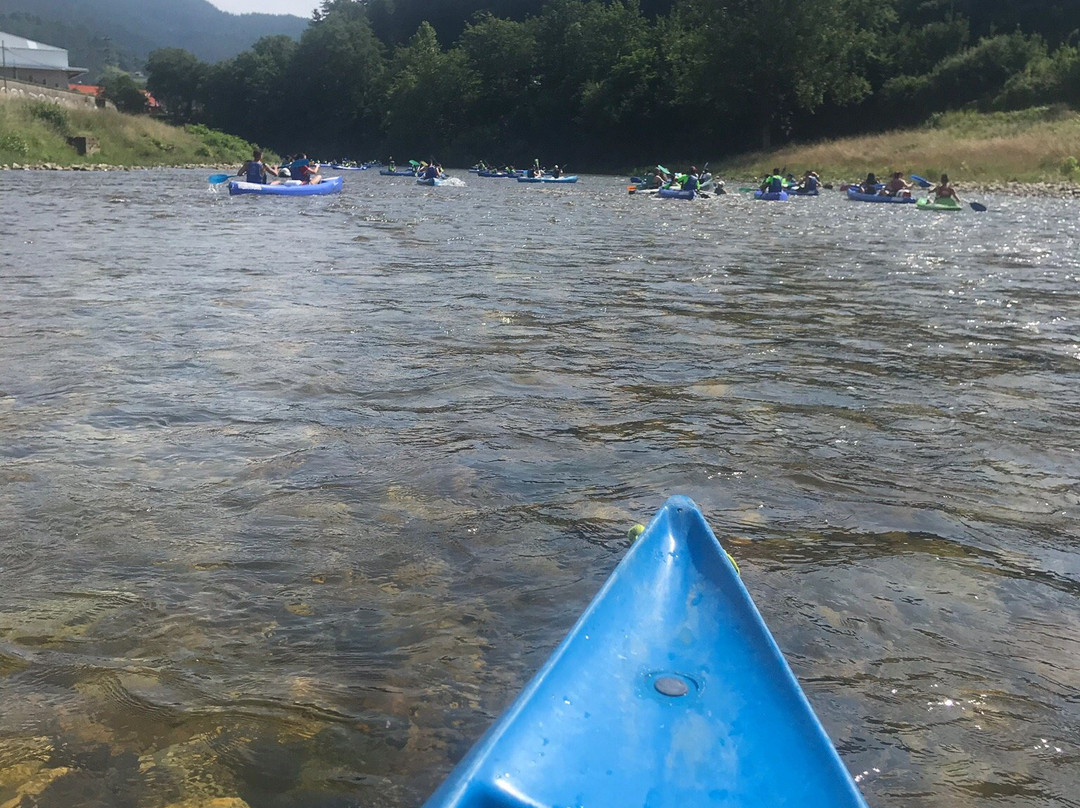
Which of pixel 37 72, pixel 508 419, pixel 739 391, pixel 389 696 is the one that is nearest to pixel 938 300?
pixel 739 391

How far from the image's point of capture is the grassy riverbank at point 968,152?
113 ft

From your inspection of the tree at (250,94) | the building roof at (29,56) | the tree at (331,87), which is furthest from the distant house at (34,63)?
the tree at (331,87)

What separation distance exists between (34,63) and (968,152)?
71704 millimetres

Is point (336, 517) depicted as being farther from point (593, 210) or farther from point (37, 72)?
point (37, 72)

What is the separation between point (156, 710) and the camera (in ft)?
9.09

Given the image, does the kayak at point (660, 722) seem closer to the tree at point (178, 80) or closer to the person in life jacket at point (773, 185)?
the person in life jacket at point (773, 185)

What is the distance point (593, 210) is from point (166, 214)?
976 cm

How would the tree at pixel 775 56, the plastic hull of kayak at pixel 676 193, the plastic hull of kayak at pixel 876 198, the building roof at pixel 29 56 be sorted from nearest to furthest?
the plastic hull of kayak at pixel 876 198, the plastic hull of kayak at pixel 676 193, the tree at pixel 775 56, the building roof at pixel 29 56

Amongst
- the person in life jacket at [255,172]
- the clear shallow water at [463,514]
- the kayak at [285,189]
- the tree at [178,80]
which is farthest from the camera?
the tree at [178,80]

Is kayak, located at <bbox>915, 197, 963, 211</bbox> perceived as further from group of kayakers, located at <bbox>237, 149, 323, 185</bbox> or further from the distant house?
the distant house

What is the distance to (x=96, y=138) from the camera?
3975 centimetres

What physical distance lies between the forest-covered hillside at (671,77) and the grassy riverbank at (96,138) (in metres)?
24.1

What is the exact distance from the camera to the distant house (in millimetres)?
73562

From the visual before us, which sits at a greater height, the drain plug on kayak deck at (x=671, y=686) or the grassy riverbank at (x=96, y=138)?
the grassy riverbank at (x=96, y=138)
